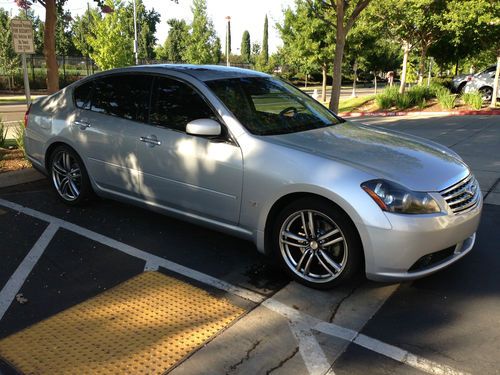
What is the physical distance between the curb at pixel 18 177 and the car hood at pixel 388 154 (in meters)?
4.09

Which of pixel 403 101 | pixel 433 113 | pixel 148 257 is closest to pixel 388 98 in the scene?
pixel 403 101

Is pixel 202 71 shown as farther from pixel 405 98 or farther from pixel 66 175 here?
pixel 405 98

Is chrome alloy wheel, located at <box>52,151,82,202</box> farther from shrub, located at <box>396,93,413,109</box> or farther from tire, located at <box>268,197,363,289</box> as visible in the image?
shrub, located at <box>396,93,413,109</box>

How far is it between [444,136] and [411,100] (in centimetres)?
709

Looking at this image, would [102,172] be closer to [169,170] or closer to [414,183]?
[169,170]

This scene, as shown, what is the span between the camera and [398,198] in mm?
3105

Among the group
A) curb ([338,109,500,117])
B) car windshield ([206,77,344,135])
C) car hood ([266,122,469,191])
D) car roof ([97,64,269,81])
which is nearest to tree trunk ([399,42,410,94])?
curb ([338,109,500,117])

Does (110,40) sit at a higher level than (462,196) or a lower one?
higher

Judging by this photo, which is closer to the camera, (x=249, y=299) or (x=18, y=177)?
(x=249, y=299)

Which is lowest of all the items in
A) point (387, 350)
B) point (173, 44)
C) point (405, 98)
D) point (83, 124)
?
point (387, 350)

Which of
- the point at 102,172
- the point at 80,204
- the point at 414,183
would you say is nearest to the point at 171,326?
the point at 414,183

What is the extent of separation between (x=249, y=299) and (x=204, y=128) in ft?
4.45

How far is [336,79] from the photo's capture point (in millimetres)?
11117

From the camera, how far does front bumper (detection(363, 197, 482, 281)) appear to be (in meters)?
3.05
